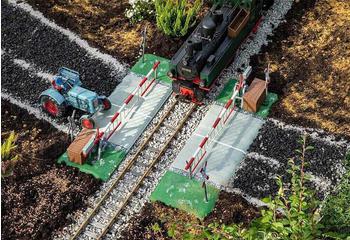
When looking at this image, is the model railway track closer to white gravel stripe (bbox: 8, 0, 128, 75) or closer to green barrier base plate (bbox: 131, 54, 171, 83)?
green barrier base plate (bbox: 131, 54, 171, 83)

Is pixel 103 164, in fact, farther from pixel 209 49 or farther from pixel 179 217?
pixel 209 49

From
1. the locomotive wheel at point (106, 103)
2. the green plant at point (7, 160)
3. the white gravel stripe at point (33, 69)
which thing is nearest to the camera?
the green plant at point (7, 160)

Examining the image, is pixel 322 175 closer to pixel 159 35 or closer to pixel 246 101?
pixel 246 101

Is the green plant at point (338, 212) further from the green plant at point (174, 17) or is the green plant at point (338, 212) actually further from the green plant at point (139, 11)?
the green plant at point (139, 11)

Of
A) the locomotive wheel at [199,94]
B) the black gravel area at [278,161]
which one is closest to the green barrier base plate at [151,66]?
the locomotive wheel at [199,94]

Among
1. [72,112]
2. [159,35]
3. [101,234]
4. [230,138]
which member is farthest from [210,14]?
[101,234]
